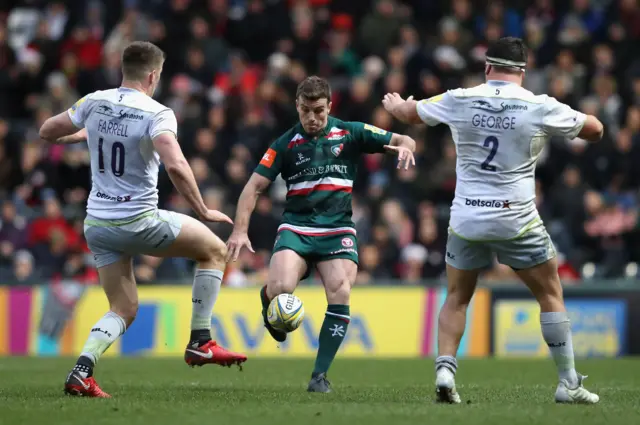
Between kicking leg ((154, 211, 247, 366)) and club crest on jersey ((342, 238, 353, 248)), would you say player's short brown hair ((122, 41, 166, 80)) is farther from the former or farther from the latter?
club crest on jersey ((342, 238, 353, 248))

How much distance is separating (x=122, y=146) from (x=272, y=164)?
1.48 metres

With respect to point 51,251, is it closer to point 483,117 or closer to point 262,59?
point 262,59

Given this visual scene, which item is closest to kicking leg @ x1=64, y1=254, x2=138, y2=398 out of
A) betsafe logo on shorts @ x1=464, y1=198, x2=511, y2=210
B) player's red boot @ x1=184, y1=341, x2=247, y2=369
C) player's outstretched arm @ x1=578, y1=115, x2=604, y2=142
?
player's red boot @ x1=184, y1=341, x2=247, y2=369

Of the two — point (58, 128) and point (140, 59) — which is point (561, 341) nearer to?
point (140, 59)

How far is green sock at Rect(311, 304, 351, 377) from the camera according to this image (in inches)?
385

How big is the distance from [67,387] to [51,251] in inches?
396

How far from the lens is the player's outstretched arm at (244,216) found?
9.59 m

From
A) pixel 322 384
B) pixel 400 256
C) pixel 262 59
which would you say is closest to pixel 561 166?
pixel 400 256

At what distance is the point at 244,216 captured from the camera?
32.0 ft

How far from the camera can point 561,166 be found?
19.7 m

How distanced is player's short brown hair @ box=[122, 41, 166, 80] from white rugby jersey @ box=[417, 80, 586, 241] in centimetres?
235

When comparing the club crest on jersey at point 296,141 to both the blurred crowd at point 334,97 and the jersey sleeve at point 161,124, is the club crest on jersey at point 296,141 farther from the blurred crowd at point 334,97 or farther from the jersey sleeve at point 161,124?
the blurred crowd at point 334,97

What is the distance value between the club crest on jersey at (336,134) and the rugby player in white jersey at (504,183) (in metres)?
1.63

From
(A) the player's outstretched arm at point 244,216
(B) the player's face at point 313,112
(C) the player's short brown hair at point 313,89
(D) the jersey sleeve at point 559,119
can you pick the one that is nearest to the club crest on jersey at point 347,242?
(A) the player's outstretched arm at point 244,216
